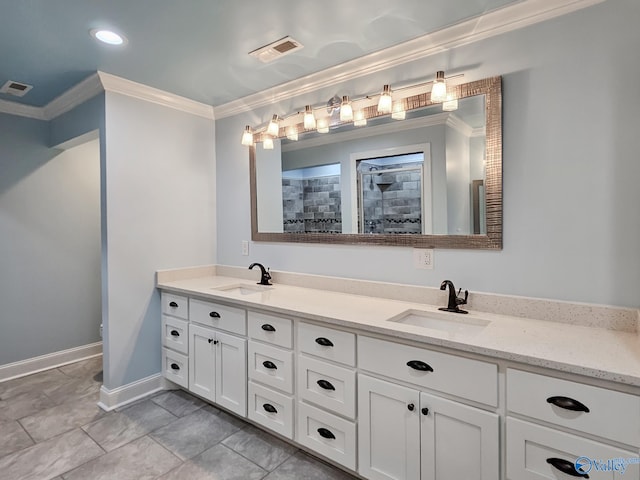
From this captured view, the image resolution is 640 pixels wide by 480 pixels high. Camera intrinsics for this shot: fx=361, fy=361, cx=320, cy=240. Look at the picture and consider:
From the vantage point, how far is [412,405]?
1.55 metres

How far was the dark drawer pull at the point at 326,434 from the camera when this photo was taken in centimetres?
184

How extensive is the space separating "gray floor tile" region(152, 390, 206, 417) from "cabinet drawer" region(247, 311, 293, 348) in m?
0.88

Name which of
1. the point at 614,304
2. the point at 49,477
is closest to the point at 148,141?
the point at 49,477

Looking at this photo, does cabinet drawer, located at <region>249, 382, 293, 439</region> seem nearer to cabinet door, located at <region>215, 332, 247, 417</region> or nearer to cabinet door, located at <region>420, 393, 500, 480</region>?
cabinet door, located at <region>215, 332, 247, 417</region>

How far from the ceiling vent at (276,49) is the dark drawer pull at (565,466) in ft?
7.39

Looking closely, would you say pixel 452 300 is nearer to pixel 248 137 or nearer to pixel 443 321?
pixel 443 321

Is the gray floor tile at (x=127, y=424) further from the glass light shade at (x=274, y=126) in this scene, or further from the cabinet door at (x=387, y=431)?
the glass light shade at (x=274, y=126)

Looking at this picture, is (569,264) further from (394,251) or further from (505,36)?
(505,36)

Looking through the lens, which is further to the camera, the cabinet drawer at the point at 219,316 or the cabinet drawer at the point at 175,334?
the cabinet drawer at the point at 175,334

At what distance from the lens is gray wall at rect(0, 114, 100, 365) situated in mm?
3102

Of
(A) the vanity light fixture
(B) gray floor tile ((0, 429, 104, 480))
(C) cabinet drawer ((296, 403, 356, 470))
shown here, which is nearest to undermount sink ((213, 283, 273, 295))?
(C) cabinet drawer ((296, 403, 356, 470))

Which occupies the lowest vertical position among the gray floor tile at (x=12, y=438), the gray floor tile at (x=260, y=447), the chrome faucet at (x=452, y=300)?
the gray floor tile at (x=260, y=447)

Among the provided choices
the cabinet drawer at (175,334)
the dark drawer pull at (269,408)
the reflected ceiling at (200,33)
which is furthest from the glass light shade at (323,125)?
the dark drawer pull at (269,408)

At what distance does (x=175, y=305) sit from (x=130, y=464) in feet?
3.50
